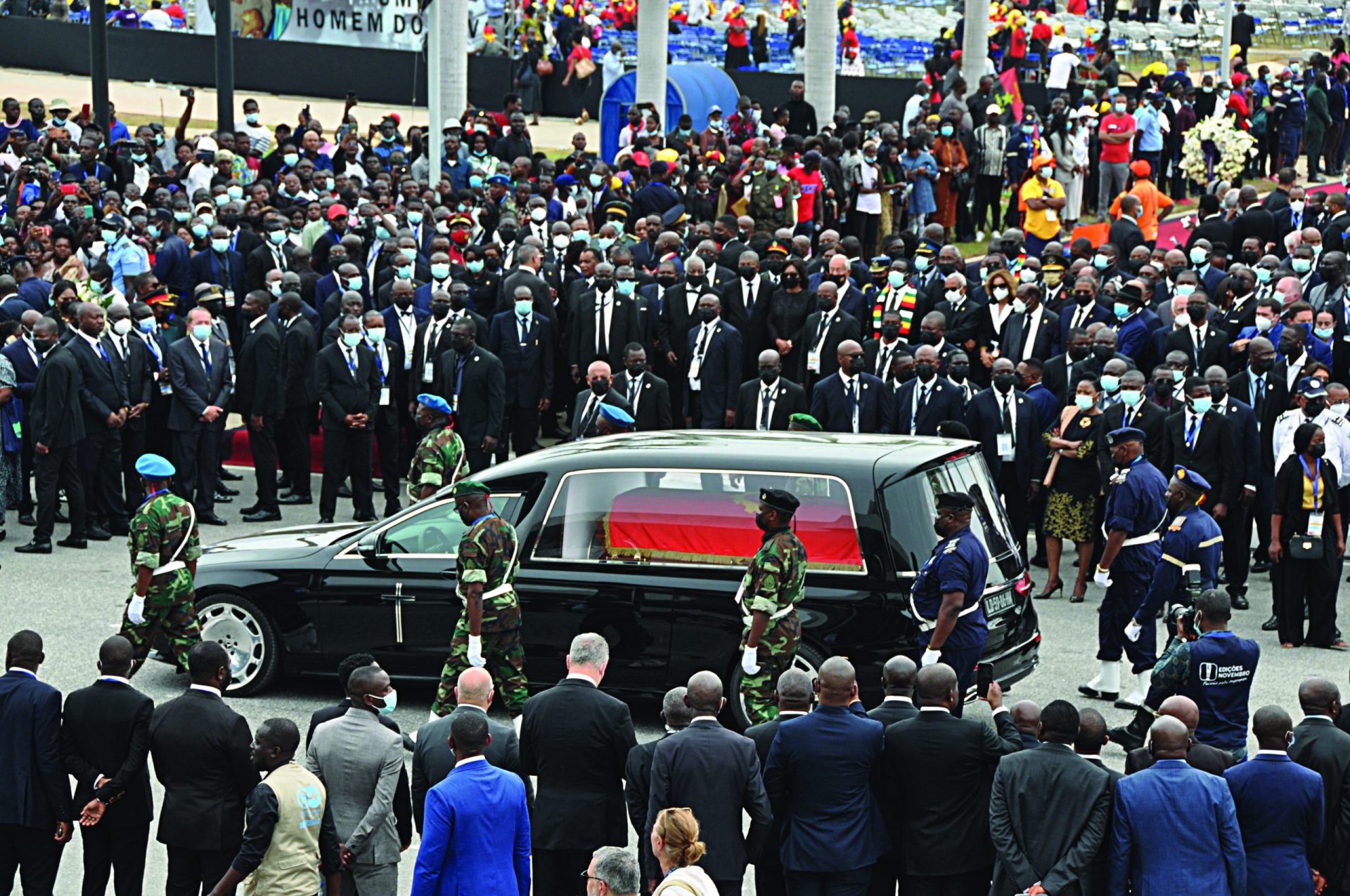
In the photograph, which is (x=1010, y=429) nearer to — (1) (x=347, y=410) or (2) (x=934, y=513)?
(2) (x=934, y=513)

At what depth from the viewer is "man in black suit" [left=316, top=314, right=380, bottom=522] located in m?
17.2

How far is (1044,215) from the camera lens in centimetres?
2370

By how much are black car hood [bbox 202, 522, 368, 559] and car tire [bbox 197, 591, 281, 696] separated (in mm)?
353

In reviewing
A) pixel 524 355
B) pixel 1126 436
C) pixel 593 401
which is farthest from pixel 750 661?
pixel 524 355

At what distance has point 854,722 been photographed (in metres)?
8.57

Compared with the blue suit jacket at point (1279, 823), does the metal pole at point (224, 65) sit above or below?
above

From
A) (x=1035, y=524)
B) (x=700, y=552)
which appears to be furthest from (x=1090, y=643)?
(x=700, y=552)

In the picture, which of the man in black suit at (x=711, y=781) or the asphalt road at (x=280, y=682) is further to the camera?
the asphalt road at (x=280, y=682)

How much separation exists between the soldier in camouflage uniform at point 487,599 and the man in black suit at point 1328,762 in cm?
462

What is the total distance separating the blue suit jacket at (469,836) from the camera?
25.9 ft

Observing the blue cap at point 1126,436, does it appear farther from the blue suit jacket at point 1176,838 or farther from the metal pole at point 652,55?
the metal pole at point 652,55

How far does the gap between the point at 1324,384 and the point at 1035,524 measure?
269 centimetres

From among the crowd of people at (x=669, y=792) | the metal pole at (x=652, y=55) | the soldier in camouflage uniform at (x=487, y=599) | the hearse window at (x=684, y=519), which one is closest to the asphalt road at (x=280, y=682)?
the soldier in camouflage uniform at (x=487, y=599)

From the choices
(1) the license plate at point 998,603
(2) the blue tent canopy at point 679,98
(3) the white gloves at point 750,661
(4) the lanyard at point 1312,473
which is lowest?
(3) the white gloves at point 750,661
